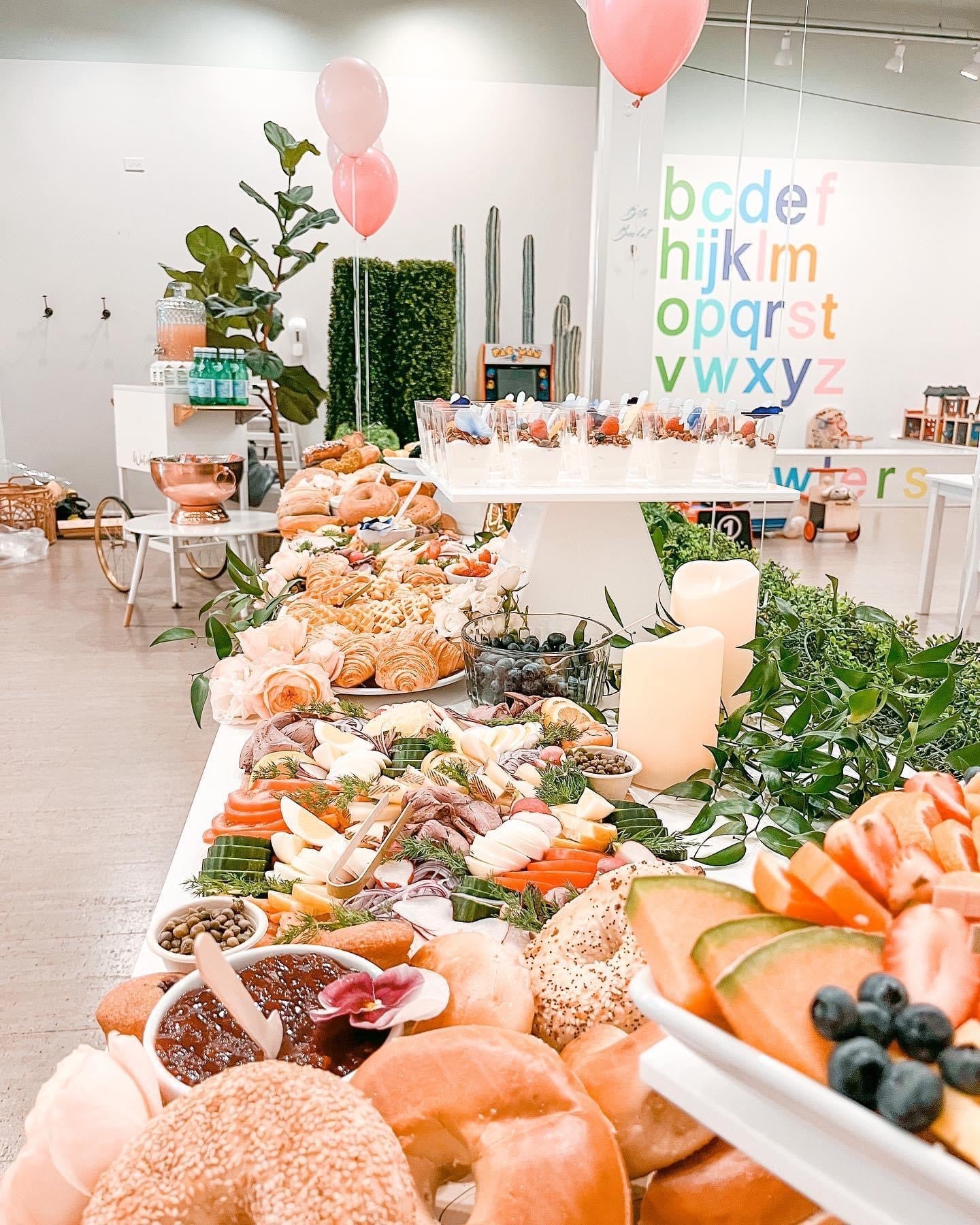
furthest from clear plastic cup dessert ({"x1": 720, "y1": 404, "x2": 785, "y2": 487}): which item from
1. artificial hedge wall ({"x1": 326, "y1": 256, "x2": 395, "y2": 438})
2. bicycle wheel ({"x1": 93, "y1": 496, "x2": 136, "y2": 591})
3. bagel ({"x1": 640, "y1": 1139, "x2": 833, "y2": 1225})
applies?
artificial hedge wall ({"x1": 326, "y1": 256, "x2": 395, "y2": 438})

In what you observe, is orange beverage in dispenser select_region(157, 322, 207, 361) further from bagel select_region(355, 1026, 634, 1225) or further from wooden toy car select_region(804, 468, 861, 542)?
bagel select_region(355, 1026, 634, 1225)

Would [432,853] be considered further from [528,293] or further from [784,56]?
[784,56]

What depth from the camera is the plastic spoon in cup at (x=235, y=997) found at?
69 centimetres

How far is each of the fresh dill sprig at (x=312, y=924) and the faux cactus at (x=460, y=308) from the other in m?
7.50

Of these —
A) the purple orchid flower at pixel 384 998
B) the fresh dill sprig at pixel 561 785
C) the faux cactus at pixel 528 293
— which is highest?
the faux cactus at pixel 528 293

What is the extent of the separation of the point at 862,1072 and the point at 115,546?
730cm

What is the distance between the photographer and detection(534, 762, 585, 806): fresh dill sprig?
1416mm

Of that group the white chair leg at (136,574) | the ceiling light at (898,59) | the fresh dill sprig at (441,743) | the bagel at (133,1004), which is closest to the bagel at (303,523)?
the white chair leg at (136,574)

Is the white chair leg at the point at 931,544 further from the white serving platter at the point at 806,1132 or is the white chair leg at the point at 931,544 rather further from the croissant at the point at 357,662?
the white serving platter at the point at 806,1132

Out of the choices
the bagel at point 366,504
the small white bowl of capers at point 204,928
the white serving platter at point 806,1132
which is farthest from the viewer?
the bagel at point 366,504

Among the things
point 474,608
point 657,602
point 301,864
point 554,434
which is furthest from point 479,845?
point 554,434

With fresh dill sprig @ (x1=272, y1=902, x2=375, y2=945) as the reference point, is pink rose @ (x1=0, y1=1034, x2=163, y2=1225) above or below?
above

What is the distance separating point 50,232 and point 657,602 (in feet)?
25.4

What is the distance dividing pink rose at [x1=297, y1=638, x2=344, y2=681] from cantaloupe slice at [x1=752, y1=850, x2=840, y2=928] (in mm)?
1395
